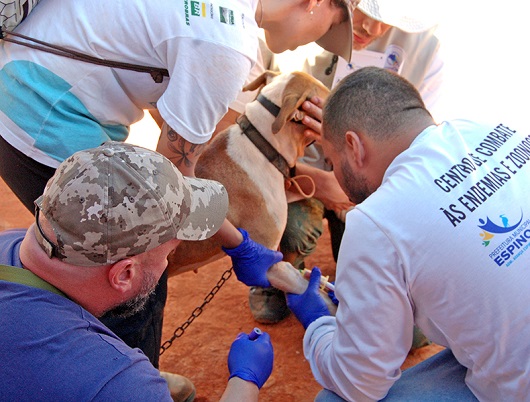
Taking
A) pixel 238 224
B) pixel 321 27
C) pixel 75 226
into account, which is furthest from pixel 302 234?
pixel 75 226

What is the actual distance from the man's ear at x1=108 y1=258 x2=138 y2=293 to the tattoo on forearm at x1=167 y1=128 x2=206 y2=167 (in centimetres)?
91

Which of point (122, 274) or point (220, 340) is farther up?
point (122, 274)

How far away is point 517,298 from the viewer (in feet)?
7.46

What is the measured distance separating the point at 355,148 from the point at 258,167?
1.29 m

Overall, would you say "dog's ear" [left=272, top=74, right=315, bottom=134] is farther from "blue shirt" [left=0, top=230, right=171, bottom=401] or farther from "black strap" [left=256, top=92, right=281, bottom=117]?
"blue shirt" [left=0, top=230, right=171, bottom=401]

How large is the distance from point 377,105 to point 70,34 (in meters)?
1.36

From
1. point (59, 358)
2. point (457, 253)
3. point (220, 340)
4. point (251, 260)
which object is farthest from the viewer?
point (220, 340)

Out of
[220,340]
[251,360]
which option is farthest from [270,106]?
[251,360]

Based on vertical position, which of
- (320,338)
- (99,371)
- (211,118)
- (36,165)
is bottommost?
(320,338)

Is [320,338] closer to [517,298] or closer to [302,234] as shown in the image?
[517,298]

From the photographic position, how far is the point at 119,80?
9.24ft

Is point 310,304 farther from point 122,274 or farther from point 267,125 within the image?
point 122,274

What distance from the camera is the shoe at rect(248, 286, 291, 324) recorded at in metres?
4.67

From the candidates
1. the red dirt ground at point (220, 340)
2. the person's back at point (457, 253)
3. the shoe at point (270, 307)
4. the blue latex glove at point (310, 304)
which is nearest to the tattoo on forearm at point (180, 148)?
the person's back at point (457, 253)
